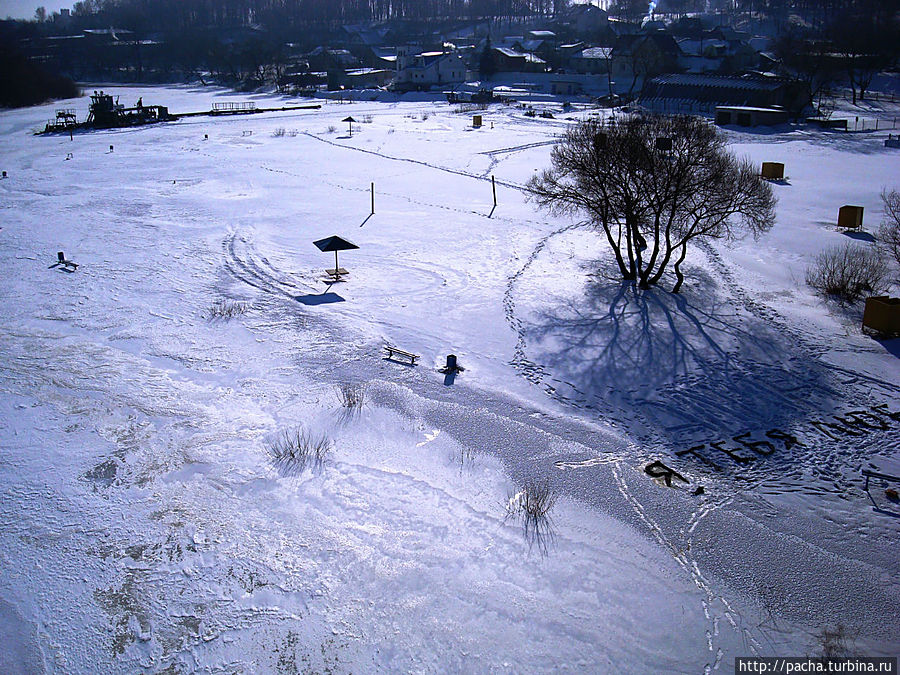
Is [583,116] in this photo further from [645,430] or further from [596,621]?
[596,621]

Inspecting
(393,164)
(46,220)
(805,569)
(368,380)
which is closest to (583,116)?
(393,164)

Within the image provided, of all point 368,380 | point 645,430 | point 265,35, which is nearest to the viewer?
point 645,430

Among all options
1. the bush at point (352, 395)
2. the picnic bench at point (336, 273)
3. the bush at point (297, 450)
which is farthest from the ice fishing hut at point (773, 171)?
the bush at point (297, 450)

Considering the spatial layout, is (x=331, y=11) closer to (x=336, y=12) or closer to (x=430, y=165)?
(x=336, y=12)

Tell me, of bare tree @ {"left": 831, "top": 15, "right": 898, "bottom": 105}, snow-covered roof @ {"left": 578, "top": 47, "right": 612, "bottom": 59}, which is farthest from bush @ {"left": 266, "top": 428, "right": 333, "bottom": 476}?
snow-covered roof @ {"left": 578, "top": 47, "right": 612, "bottom": 59}

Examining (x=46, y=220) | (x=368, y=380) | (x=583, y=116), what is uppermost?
(x=583, y=116)

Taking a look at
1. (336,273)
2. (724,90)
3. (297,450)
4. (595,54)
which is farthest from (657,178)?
(595,54)

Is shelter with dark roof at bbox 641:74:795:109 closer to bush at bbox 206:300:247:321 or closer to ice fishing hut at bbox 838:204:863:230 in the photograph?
ice fishing hut at bbox 838:204:863:230
